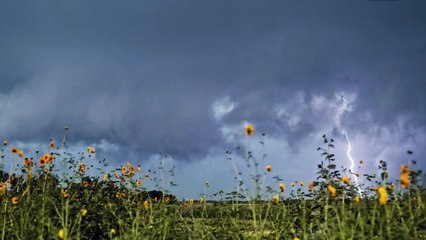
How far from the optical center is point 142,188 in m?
7.56

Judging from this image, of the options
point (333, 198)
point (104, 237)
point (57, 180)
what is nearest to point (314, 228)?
point (333, 198)

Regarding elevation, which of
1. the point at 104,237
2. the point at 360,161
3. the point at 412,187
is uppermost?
the point at 360,161

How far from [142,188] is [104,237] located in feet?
4.78

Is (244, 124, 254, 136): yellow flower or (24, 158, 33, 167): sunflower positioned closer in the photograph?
(244, 124, 254, 136): yellow flower

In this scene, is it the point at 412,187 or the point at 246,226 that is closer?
the point at 412,187

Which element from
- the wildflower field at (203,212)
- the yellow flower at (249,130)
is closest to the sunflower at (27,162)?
the wildflower field at (203,212)

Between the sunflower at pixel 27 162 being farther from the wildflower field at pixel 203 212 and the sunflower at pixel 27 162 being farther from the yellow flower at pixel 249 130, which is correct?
the yellow flower at pixel 249 130

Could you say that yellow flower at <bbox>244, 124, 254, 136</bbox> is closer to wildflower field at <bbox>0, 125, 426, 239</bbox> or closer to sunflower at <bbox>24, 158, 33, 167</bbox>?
wildflower field at <bbox>0, 125, 426, 239</bbox>

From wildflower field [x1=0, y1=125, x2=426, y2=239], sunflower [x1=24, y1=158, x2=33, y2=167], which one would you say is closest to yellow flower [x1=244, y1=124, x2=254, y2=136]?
wildflower field [x1=0, y1=125, x2=426, y2=239]

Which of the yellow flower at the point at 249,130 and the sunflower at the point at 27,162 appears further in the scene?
the sunflower at the point at 27,162

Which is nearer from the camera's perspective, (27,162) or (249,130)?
(249,130)

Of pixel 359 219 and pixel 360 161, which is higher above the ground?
pixel 360 161

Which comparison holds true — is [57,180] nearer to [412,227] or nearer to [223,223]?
[223,223]

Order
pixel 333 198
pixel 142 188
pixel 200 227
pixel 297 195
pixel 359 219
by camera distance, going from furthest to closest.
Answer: pixel 142 188 < pixel 297 195 < pixel 200 227 < pixel 333 198 < pixel 359 219
